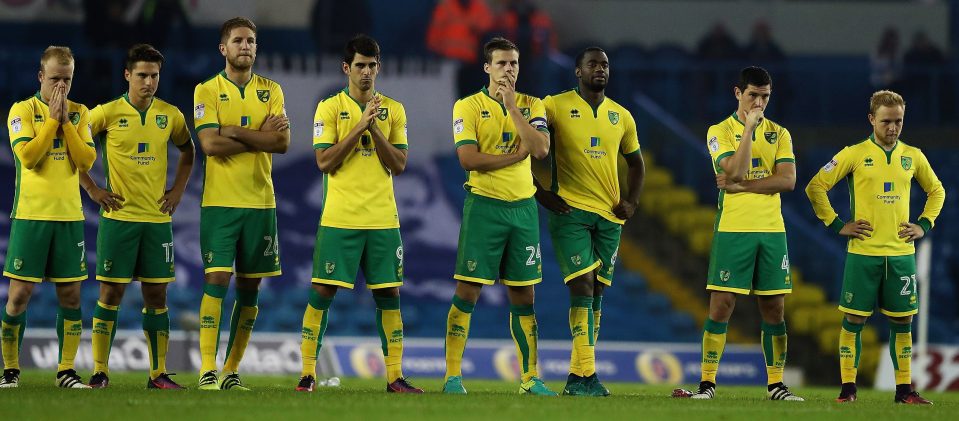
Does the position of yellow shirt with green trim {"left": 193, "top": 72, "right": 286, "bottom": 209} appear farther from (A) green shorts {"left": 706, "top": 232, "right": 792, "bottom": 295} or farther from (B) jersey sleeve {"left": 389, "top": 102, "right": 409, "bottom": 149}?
(A) green shorts {"left": 706, "top": 232, "right": 792, "bottom": 295}

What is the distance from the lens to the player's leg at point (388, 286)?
9.77 meters

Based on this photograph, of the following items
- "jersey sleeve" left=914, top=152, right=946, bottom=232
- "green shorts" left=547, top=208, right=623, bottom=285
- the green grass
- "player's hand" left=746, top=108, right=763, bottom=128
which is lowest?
the green grass

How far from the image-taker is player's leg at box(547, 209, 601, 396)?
993cm

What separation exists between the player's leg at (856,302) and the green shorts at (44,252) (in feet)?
17.9

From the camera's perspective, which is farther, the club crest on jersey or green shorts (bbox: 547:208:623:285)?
the club crest on jersey

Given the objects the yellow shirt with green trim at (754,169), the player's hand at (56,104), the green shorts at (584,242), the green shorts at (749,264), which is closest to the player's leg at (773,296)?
the green shorts at (749,264)

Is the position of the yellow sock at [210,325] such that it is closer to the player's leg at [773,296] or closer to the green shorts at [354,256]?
the green shorts at [354,256]

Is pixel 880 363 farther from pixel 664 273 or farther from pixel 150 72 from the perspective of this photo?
pixel 150 72

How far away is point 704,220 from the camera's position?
20438 millimetres

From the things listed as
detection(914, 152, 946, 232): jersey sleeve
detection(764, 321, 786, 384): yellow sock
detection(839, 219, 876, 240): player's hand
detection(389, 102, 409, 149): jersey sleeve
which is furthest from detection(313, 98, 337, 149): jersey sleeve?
detection(914, 152, 946, 232): jersey sleeve

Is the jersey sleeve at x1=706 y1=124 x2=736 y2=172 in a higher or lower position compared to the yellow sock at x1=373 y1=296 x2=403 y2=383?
higher

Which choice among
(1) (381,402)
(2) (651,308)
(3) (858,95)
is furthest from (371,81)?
(3) (858,95)

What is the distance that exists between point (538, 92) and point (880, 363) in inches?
279

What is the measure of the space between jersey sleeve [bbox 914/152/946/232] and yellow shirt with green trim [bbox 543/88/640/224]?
2.34 meters
